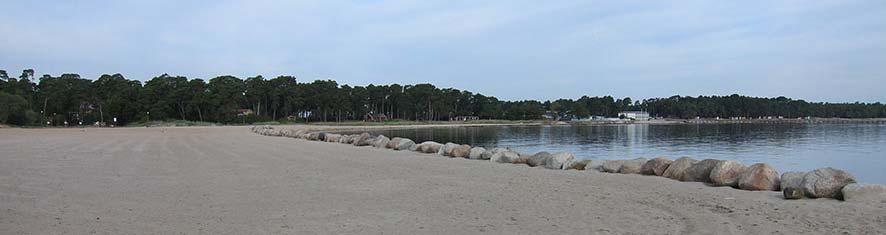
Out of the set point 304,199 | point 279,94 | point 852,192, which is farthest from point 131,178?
point 279,94

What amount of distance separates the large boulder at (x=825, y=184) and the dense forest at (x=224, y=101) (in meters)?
75.1

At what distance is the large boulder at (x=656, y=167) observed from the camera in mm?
12268

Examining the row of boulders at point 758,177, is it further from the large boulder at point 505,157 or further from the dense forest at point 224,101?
the dense forest at point 224,101

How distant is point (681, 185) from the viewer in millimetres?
10609

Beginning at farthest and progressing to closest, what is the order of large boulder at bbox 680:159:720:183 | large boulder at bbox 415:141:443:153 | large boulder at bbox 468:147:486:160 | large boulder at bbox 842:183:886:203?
large boulder at bbox 415:141:443:153
large boulder at bbox 468:147:486:160
large boulder at bbox 680:159:720:183
large boulder at bbox 842:183:886:203

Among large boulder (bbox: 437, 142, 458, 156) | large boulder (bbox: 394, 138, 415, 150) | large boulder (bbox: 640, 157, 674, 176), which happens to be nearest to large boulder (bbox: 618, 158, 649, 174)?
large boulder (bbox: 640, 157, 674, 176)

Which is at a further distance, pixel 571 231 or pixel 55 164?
pixel 55 164

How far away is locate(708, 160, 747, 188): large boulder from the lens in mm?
10492

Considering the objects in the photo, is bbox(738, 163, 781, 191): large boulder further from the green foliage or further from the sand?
the green foliage

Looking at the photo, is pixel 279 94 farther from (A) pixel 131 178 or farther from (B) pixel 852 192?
(B) pixel 852 192

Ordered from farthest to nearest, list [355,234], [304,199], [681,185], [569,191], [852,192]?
[681,185]
[569,191]
[304,199]
[852,192]
[355,234]

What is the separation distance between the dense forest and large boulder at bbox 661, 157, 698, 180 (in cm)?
7212

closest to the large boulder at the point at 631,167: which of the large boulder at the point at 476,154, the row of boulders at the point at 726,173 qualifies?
the row of boulders at the point at 726,173

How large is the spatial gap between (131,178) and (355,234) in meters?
7.77
